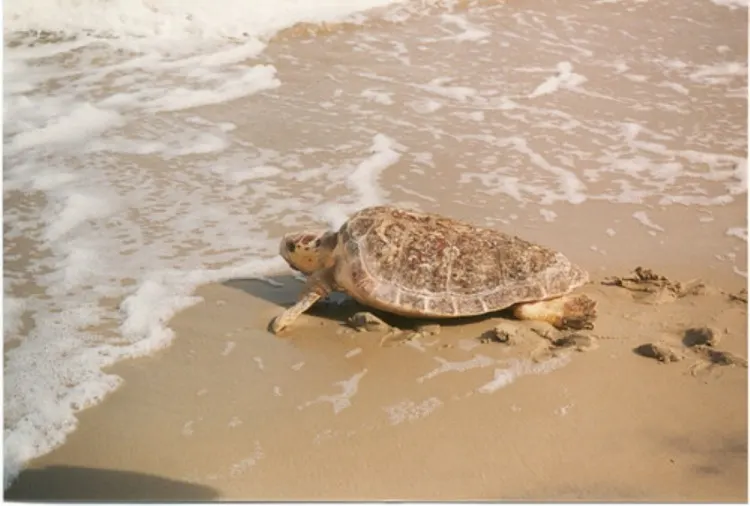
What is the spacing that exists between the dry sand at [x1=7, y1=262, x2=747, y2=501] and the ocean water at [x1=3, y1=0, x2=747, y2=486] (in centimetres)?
13

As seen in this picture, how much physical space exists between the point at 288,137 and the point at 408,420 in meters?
2.16

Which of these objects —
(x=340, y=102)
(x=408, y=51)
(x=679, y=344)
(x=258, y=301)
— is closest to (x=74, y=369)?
(x=258, y=301)

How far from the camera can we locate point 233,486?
72.4 inches

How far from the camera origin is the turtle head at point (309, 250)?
2646 millimetres

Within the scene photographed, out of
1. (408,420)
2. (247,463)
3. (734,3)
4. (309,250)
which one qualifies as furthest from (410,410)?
(734,3)

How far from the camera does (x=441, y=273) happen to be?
8.06ft

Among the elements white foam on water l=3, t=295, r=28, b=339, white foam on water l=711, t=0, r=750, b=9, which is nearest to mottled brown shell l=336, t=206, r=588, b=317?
white foam on water l=3, t=295, r=28, b=339

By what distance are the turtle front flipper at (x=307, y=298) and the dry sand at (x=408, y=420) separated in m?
0.04

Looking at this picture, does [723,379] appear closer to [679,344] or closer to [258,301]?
[679,344]

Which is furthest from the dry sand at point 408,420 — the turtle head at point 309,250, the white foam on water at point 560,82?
the white foam on water at point 560,82

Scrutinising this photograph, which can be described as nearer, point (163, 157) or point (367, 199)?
point (367, 199)

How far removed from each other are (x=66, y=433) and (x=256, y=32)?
3.93 m

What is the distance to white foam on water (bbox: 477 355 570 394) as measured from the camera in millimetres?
2201

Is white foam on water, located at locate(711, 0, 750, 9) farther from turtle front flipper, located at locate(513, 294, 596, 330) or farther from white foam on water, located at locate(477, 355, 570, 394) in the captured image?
white foam on water, located at locate(477, 355, 570, 394)
